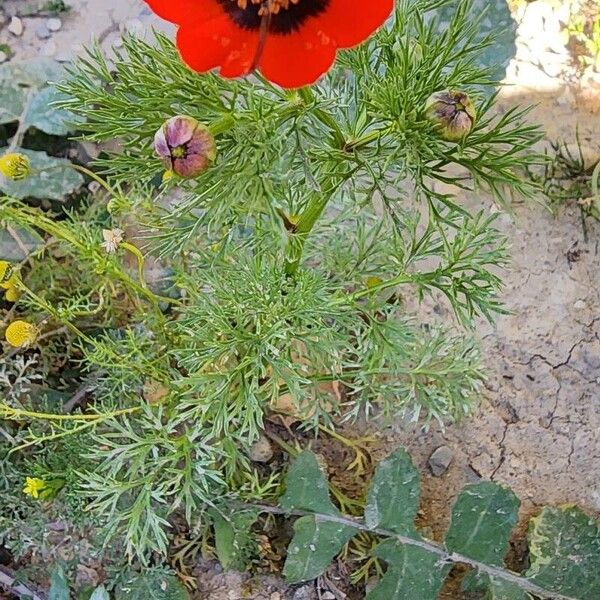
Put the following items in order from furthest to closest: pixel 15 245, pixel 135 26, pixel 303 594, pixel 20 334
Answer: pixel 135 26, pixel 15 245, pixel 303 594, pixel 20 334

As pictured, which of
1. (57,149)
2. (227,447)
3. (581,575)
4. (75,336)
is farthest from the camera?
(57,149)

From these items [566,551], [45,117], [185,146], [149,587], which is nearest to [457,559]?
[566,551]

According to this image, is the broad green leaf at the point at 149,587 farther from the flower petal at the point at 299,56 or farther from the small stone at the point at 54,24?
the small stone at the point at 54,24

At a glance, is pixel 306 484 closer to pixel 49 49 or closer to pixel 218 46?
pixel 218 46

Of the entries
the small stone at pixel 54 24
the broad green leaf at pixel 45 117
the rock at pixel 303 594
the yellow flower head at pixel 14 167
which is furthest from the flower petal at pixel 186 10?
the small stone at pixel 54 24

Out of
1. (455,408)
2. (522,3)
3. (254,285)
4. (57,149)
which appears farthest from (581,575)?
(57,149)

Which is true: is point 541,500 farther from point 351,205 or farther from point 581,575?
point 351,205
